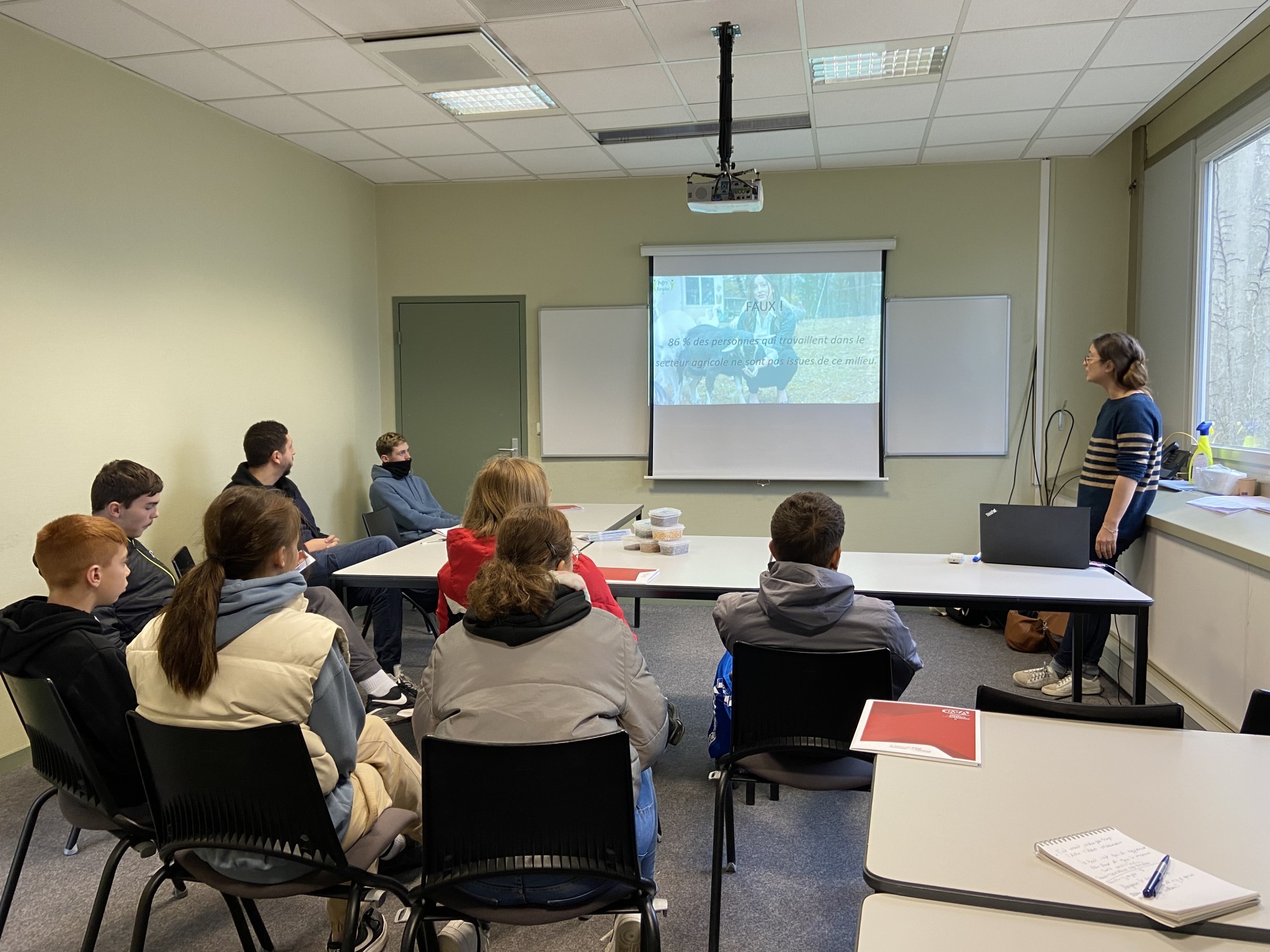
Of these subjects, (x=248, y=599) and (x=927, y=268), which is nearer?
(x=248, y=599)

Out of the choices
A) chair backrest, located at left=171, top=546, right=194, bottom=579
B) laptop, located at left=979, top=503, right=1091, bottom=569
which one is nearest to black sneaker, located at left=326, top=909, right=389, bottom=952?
chair backrest, located at left=171, top=546, right=194, bottom=579

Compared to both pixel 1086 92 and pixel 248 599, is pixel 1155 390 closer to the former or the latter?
pixel 1086 92

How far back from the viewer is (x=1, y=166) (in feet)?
10.3

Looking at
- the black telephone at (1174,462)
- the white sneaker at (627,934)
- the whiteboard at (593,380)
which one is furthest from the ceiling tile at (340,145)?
the black telephone at (1174,462)

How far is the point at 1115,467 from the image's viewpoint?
11.7ft

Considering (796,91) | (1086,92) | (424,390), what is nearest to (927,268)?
(1086,92)

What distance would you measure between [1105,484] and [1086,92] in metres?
1.89

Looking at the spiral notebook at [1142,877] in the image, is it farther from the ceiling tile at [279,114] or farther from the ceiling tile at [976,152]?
the ceiling tile at [976,152]

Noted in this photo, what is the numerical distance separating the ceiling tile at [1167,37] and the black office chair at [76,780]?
13.5 ft

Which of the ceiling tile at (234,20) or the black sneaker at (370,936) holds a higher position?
the ceiling tile at (234,20)

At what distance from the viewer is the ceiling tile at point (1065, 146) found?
4695mm

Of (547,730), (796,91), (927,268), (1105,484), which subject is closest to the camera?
(547,730)

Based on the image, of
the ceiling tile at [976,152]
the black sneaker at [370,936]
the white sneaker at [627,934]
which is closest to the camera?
the white sneaker at [627,934]

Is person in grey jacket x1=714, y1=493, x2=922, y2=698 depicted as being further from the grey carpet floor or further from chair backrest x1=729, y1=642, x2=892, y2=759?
the grey carpet floor
